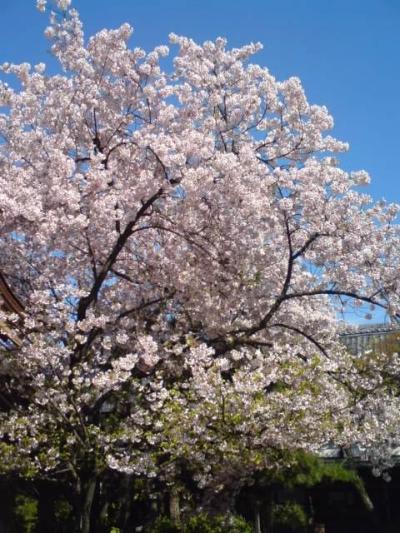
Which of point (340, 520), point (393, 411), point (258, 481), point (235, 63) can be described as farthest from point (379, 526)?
point (235, 63)

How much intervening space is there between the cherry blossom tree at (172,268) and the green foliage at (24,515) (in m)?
4.87

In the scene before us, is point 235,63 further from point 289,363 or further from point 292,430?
point 292,430

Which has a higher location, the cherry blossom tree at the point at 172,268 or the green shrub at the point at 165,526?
the cherry blossom tree at the point at 172,268

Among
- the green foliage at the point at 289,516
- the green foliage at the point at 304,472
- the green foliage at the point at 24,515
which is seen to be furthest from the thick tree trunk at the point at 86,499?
the green foliage at the point at 289,516

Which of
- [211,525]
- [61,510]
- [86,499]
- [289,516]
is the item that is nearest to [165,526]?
[211,525]

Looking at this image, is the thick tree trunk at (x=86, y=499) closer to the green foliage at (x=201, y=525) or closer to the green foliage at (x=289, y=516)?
the green foliage at (x=201, y=525)

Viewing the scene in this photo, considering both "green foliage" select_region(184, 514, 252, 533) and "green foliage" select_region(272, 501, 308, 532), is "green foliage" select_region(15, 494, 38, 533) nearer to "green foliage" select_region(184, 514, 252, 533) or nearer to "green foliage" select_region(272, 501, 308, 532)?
"green foliage" select_region(184, 514, 252, 533)

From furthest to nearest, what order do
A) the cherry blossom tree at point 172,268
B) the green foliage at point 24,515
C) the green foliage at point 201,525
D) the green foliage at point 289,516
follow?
the green foliage at point 289,516
the green foliage at point 24,515
the green foliage at point 201,525
the cherry blossom tree at point 172,268

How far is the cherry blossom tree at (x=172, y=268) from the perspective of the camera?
23.1 feet

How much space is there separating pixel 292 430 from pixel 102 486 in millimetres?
2753

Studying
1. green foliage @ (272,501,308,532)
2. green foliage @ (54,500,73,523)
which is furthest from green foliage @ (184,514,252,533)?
green foliage @ (54,500,73,523)

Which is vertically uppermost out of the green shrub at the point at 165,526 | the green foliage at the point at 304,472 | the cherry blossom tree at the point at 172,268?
the cherry blossom tree at the point at 172,268

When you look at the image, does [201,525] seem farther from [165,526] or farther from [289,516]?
[289,516]

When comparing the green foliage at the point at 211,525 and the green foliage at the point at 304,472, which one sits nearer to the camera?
the green foliage at the point at 304,472
